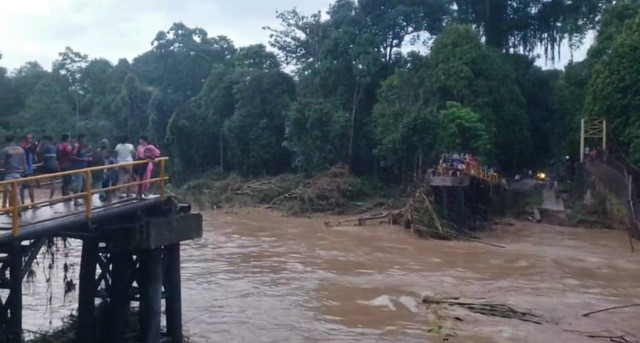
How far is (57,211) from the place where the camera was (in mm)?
11102

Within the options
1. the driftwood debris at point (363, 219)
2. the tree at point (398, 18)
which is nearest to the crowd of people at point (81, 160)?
the driftwood debris at point (363, 219)

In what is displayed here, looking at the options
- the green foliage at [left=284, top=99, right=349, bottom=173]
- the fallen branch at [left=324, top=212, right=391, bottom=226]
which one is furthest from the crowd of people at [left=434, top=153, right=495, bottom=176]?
the green foliage at [left=284, top=99, right=349, bottom=173]

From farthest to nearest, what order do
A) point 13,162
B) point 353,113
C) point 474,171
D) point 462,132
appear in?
1. point 353,113
2. point 462,132
3. point 474,171
4. point 13,162

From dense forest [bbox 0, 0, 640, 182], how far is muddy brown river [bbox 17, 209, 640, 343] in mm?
6552

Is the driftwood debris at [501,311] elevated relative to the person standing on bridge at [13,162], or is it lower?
lower

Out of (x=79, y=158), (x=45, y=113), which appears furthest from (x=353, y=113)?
(x=79, y=158)

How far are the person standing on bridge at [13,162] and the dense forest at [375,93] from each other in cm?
2425

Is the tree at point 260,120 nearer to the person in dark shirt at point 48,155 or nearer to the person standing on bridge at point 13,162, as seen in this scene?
the person in dark shirt at point 48,155

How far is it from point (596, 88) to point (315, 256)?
15484 mm

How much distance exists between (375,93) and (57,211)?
33.7 metres

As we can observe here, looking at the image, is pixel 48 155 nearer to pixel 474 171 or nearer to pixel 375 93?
pixel 474 171

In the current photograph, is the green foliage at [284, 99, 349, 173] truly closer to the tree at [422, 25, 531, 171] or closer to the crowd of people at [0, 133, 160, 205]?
the tree at [422, 25, 531, 171]

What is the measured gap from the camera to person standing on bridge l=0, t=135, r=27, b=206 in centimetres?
1192

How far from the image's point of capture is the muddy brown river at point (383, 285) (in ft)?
50.6
